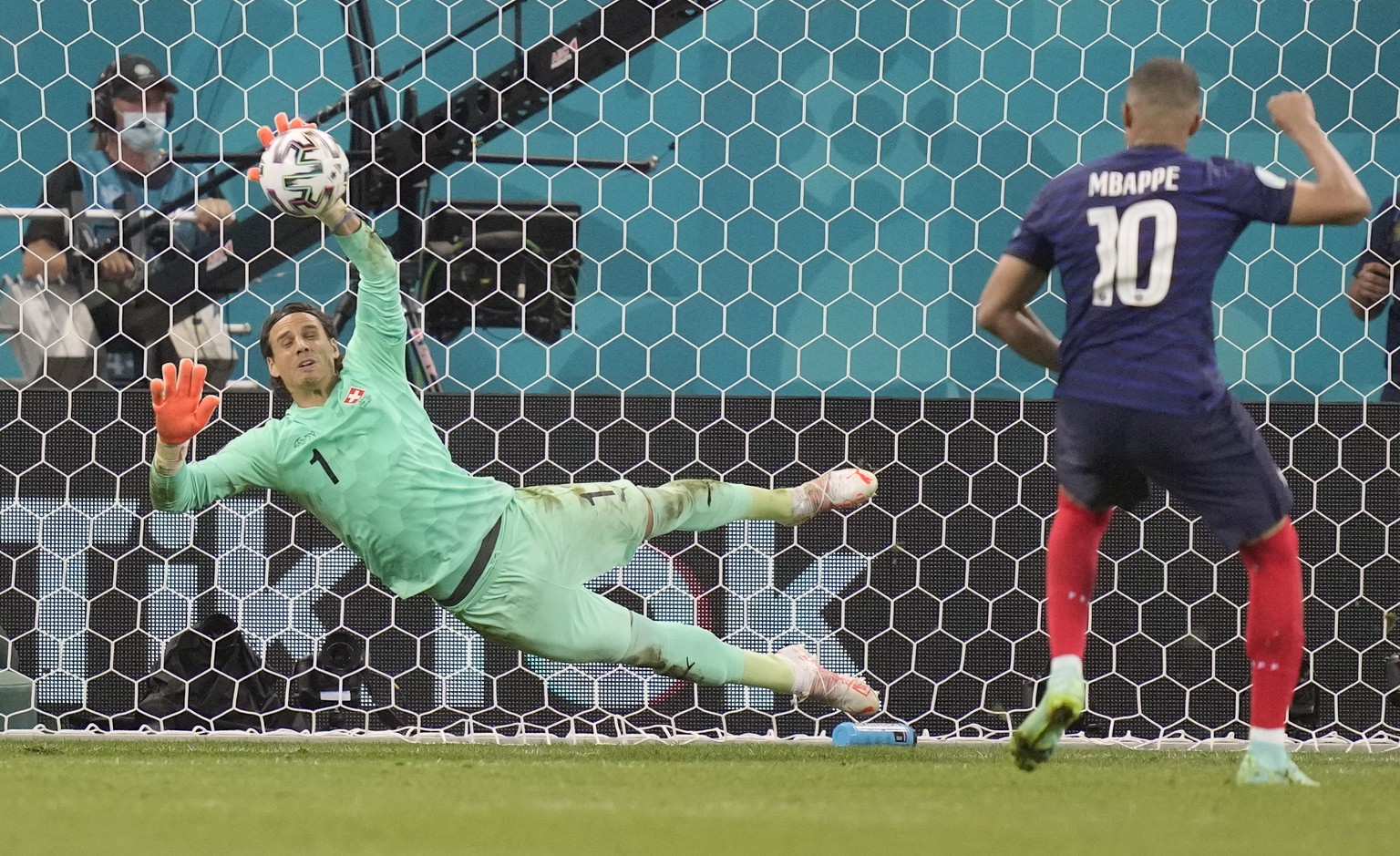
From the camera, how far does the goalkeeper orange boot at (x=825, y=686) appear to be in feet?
11.0

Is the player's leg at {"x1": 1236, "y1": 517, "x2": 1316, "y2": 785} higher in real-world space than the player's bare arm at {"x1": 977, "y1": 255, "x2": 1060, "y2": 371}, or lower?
lower

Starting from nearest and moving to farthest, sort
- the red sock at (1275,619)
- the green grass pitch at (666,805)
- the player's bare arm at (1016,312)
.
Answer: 1. the green grass pitch at (666,805)
2. the red sock at (1275,619)
3. the player's bare arm at (1016,312)

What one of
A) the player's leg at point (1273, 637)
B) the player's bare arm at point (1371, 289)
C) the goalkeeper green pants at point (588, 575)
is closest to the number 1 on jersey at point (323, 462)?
the goalkeeper green pants at point (588, 575)

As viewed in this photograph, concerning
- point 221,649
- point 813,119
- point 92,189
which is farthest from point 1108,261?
point 92,189

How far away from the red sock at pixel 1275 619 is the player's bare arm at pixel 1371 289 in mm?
1674

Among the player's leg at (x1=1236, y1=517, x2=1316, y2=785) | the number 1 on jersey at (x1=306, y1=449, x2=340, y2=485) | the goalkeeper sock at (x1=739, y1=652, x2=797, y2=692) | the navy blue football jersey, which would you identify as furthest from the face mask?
the player's leg at (x1=1236, y1=517, x2=1316, y2=785)

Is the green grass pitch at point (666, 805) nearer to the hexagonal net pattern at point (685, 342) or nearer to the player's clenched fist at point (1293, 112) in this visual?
the hexagonal net pattern at point (685, 342)

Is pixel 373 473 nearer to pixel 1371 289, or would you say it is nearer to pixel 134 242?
pixel 134 242

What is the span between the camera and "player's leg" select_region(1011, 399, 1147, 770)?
261 cm

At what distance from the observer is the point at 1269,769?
257cm

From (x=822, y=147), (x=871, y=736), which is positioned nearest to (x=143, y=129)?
(x=822, y=147)

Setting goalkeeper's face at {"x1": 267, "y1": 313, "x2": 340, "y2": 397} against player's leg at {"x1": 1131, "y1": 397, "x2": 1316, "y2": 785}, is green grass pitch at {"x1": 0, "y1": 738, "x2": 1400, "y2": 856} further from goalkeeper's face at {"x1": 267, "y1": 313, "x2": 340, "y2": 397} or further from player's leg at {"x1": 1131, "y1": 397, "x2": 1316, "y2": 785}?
goalkeeper's face at {"x1": 267, "y1": 313, "x2": 340, "y2": 397}

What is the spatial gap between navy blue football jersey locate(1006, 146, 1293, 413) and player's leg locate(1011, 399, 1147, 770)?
0.24ft

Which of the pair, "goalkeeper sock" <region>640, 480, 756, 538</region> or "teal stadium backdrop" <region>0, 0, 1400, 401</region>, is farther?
"teal stadium backdrop" <region>0, 0, 1400, 401</region>
